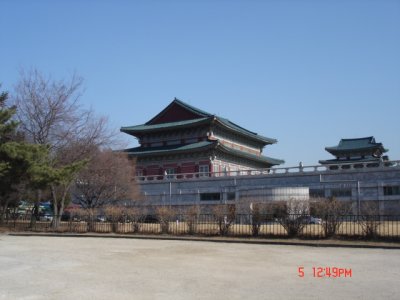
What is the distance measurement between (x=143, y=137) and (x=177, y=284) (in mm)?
50739

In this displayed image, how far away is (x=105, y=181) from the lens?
38688mm

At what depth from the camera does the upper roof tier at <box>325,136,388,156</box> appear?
62531 mm

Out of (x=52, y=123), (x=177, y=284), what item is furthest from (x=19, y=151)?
(x=177, y=284)

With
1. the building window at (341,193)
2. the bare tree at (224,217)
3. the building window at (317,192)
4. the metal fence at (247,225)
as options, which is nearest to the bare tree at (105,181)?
the metal fence at (247,225)

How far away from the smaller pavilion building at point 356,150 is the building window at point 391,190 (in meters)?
24.6

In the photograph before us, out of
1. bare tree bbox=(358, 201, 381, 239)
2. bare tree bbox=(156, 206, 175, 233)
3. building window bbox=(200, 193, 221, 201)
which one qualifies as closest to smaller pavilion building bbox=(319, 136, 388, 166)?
building window bbox=(200, 193, 221, 201)

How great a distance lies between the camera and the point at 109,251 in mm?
14906

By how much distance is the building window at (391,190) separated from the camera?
37344 millimetres

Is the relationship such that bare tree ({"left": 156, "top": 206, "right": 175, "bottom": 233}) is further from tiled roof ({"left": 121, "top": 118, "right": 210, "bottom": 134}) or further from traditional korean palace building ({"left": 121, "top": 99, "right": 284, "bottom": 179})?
tiled roof ({"left": 121, "top": 118, "right": 210, "bottom": 134})

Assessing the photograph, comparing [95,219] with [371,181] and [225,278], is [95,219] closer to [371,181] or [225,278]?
[225,278]

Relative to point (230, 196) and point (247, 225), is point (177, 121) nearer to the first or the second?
point (230, 196)

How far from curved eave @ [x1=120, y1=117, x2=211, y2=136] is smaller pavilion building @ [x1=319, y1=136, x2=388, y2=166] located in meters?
21.2
